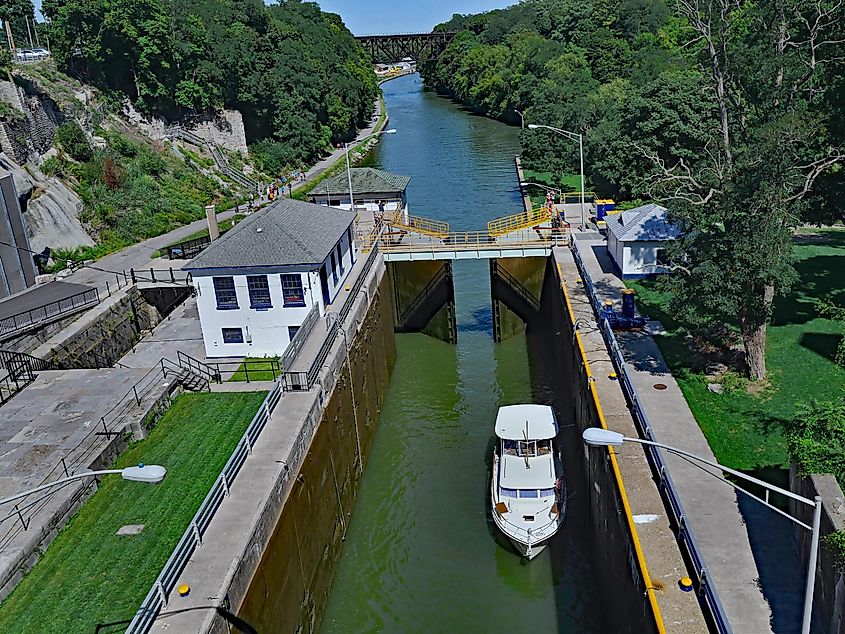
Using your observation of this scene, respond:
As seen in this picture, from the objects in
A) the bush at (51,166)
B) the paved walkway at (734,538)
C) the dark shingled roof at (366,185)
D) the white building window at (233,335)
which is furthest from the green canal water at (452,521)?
the bush at (51,166)

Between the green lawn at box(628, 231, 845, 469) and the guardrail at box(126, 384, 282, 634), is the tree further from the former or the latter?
the guardrail at box(126, 384, 282, 634)

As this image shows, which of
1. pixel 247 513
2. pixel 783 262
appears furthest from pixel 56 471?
pixel 783 262

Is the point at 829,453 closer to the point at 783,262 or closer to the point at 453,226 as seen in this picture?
the point at 783,262

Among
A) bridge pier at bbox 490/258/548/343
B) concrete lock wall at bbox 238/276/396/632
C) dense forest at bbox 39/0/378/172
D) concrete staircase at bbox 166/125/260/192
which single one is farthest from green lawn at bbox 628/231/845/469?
dense forest at bbox 39/0/378/172

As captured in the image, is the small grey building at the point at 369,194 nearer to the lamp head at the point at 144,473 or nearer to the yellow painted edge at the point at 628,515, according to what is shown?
the yellow painted edge at the point at 628,515

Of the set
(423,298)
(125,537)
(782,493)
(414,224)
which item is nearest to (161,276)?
(423,298)

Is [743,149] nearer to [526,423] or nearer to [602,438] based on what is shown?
[526,423]
